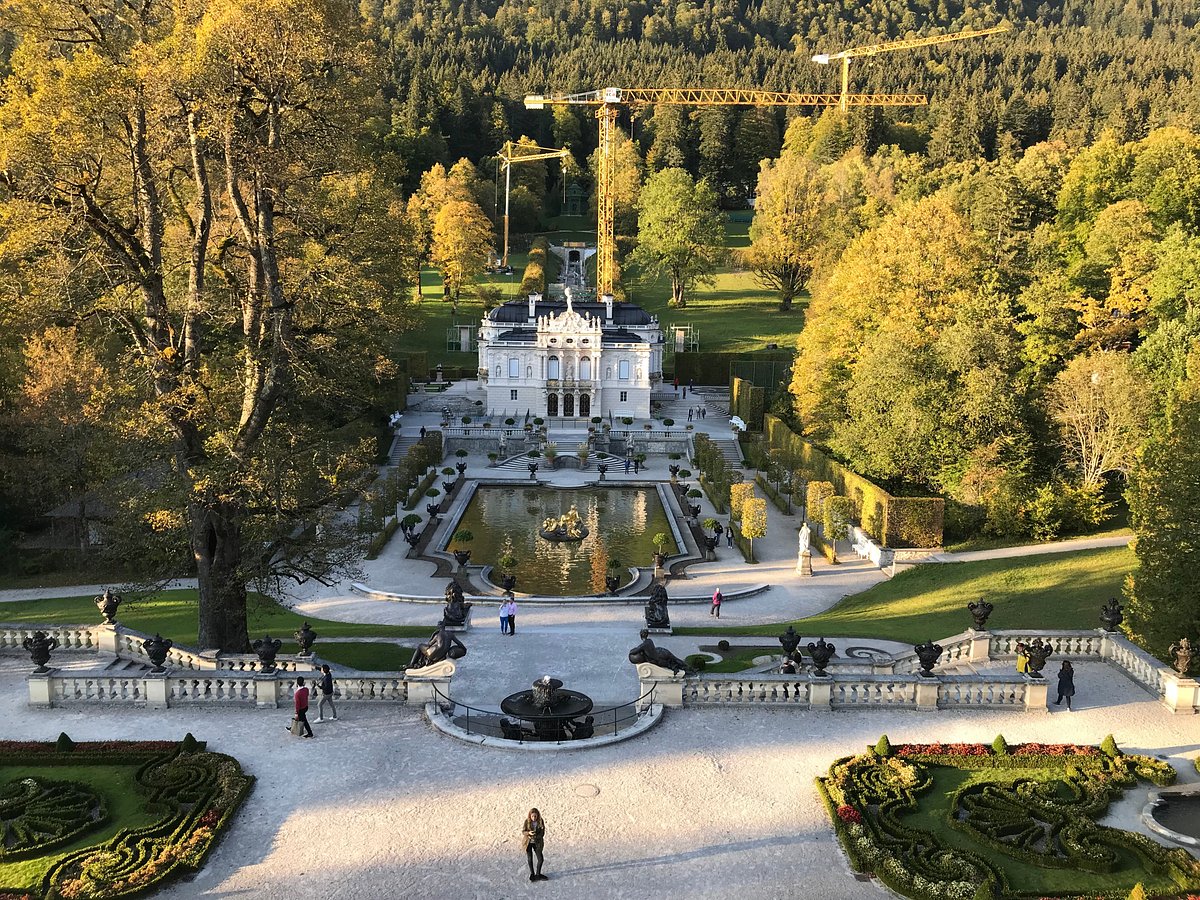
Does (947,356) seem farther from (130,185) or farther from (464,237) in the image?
(464,237)

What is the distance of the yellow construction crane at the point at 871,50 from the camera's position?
456 ft

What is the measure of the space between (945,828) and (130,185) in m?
24.1

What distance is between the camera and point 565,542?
45.0 metres

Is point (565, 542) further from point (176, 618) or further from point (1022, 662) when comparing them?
point (1022, 662)

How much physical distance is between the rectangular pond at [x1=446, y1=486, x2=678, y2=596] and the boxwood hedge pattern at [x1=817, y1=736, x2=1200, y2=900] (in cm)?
1899

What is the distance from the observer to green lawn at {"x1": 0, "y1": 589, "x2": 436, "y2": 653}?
99.5 ft

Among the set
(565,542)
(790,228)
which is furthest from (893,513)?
(790,228)

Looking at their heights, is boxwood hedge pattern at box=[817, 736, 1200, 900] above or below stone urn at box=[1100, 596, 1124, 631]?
→ below

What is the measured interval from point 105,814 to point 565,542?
28.2 m

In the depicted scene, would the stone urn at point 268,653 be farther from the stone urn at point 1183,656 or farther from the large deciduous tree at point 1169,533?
the large deciduous tree at point 1169,533

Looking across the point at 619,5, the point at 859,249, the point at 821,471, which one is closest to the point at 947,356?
the point at 821,471

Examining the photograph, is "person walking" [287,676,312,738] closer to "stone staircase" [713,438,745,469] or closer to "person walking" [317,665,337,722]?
"person walking" [317,665,337,722]

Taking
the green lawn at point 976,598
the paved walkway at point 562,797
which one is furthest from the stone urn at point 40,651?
the green lawn at point 976,598

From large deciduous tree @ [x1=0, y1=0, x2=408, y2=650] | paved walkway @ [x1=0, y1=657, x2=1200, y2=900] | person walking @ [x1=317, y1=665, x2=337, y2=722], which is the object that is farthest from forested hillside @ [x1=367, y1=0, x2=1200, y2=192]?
paved walkway @ [x1=0, y1=657, x2=1200, y2=900]
